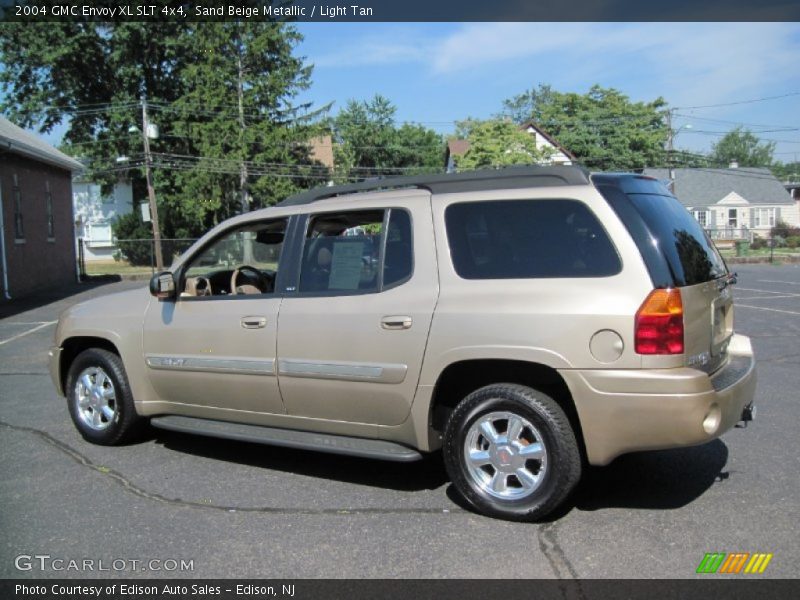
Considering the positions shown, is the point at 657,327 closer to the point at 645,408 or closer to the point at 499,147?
the point at 645,408

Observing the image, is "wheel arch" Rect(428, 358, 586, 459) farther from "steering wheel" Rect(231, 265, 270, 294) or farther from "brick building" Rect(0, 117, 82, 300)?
"brick building" Rect(0, 117, 82, 300)

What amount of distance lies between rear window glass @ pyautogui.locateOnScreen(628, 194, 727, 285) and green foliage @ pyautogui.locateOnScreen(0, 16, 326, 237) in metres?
38.7

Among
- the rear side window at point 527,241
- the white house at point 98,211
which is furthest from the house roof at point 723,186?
the rear side window at point 527,241

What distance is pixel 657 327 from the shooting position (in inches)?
154

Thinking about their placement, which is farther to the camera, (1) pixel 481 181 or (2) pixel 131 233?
(2) pixel 131 233

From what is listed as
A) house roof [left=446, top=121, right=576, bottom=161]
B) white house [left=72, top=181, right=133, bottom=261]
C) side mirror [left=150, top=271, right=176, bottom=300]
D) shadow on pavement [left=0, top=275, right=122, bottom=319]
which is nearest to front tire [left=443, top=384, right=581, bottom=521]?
side mirror [left=150, top=271, right=176, bottom=300]

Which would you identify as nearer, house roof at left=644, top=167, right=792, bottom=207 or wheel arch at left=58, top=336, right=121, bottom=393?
wheel arch at left=58, top=336, right=121, bottom=393

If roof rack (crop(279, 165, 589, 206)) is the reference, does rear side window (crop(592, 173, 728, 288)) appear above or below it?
below

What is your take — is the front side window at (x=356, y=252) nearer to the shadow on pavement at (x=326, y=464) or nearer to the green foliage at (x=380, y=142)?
the shadow on pavement at (x=326, y=464)

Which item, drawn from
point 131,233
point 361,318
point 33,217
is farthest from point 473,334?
point 131,233

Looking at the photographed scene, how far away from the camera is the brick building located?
69.6ft

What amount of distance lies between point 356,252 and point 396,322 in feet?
2.17
